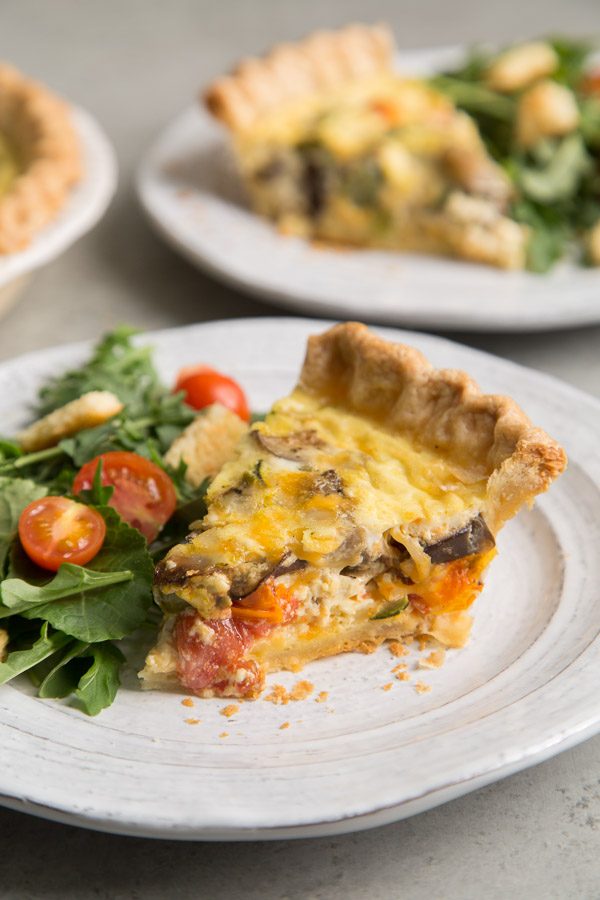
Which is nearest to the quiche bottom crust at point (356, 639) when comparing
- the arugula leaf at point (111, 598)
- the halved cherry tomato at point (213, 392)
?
the arugula leaf at point (111, 598)

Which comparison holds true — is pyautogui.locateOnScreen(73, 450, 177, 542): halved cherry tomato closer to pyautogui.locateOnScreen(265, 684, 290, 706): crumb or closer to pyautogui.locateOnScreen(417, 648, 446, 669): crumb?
pyautogui.locateOnScreen(265, 684, 290, 706): crumb

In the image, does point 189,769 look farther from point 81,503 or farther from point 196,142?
point 196,142

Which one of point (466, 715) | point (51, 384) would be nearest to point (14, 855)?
point (466, 715)

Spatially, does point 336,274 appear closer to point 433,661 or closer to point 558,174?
point 558,174

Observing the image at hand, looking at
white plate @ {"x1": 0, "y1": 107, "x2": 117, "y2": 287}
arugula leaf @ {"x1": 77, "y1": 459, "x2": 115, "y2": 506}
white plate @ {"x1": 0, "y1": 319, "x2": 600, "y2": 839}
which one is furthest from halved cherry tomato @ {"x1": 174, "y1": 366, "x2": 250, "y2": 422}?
white plate @ {"x1": 0, "y1": 319, "x2": 600, "y2": 839}

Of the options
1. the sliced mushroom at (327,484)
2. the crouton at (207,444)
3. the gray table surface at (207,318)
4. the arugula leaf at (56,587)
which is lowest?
the gray table surface at (207,318)

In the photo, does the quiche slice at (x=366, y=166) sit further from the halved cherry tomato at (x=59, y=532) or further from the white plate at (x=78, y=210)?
the halved cherry tomato at (x=59, y=532)
